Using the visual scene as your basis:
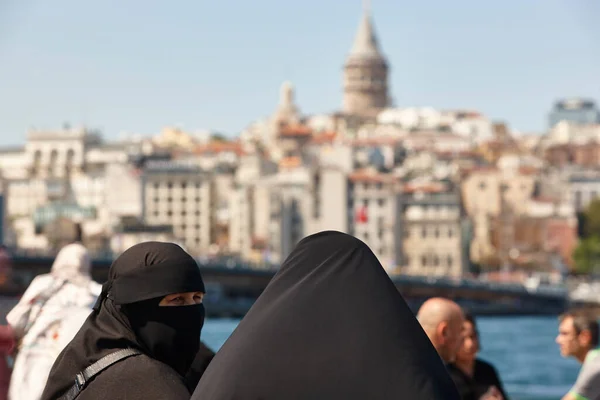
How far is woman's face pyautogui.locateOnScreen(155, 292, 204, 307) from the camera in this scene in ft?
10.9

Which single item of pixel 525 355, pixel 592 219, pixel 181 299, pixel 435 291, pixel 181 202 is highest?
pixel 181 299

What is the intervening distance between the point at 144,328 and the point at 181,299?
96 mm

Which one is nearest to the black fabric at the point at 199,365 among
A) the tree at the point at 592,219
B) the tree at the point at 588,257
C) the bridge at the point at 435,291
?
the bridge at the point at 435,291

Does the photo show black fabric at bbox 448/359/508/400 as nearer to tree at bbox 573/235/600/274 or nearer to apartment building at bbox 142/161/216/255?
tree at bbox 573/235/600/274

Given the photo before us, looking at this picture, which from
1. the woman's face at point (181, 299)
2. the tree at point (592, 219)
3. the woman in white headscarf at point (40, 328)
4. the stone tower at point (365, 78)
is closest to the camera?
the woman's face at point (181, 299)

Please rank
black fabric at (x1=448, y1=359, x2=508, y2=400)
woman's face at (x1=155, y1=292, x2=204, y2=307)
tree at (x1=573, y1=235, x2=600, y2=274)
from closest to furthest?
woman's face at (x1=155, y1=292, x2=204, y2=307) < black fabric at (x1=448, y1=359, x2=508, y2=400) < tree at (x1=573, y1=235, x2=600, y2=274)

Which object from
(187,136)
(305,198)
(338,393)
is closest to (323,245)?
(338,393)

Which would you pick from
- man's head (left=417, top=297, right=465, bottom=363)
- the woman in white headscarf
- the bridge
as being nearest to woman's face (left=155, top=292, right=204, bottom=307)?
the woman in white headscarf

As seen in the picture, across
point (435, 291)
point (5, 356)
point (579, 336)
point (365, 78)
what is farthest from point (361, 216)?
point (5, 356)

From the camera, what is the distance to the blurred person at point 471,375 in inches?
205

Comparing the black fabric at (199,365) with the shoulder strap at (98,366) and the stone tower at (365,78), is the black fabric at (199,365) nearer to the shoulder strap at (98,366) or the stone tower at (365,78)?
the shoulder strap at (98,366)

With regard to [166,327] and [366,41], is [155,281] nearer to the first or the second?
[166,327]

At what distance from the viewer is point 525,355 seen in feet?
125

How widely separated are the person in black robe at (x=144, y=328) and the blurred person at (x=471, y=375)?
192 centimetres
